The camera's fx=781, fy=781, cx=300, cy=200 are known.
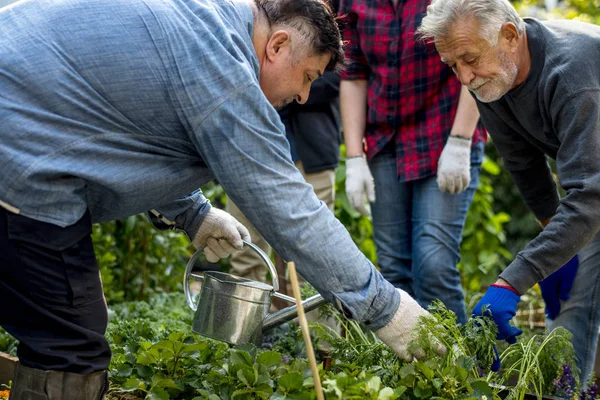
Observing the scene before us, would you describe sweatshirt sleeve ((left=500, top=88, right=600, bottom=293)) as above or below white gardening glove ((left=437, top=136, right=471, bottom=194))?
above

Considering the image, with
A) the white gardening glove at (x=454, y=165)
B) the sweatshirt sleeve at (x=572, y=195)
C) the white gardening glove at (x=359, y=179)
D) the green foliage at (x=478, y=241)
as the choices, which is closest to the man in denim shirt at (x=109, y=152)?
the sweatshirt sleeve at (x=572, y=195)

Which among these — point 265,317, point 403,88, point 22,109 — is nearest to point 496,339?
point 265,317

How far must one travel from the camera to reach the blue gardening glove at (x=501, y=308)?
240 cm

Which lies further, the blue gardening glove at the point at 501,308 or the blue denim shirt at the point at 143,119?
the blue gardening glove at the point at 501,308

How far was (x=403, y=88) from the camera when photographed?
3.21 m

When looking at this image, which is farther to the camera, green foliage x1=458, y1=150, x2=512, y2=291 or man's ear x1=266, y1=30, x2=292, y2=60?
green foliage x1=458, y1=150, x2=512, y2=291

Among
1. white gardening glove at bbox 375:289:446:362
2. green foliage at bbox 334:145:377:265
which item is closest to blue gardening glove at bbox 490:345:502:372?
white gardening glove at bbox 375:289:446:362

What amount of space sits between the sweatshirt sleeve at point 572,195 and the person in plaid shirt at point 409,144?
644 millimetres

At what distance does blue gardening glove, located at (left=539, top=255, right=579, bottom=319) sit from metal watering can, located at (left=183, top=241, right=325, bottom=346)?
1345 mm

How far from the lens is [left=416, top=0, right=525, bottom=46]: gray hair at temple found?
2.49m

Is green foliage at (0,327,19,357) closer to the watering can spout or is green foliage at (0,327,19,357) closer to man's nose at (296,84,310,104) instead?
the watering can spout

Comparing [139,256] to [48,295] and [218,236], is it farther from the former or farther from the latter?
[48,295]

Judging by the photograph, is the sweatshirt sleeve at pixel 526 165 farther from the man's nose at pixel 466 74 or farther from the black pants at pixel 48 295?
the black pants at pixel 48 295

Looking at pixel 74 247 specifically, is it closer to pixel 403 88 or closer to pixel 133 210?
pixel 133 210
